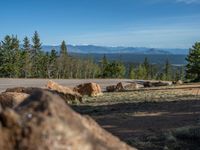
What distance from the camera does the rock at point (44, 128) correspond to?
13.2 feet

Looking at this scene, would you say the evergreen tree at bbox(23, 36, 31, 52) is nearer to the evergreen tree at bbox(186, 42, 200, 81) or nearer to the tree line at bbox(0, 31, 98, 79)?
the tree line at bbox(0, 31, 98, 79)

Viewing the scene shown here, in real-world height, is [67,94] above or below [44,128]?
below

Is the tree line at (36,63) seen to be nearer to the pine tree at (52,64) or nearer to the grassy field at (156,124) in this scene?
the pine tree at (52,64)

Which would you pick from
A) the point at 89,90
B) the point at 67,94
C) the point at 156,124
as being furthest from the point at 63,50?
the point at 156,124

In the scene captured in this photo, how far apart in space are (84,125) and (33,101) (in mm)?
562

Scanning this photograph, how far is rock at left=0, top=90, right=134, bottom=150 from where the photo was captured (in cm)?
402

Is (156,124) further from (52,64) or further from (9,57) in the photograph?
(52,64)

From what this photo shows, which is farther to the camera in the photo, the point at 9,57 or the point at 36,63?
the point at 36,63

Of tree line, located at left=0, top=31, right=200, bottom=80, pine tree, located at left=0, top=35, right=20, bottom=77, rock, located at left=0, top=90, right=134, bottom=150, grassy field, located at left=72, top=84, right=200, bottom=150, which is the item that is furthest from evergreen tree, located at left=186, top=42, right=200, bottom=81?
rock, located at left=0, top=90, right=134, bottom=150

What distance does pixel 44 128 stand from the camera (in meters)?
4.02

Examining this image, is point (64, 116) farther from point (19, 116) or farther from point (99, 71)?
point (99, 71)

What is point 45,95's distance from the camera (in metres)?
4.32

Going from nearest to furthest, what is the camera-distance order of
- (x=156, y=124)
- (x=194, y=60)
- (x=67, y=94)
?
(x=156, y=124), (x=67, y=94), (x=194, y=60)


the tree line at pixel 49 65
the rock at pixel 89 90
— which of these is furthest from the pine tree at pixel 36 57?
the rock at pixel 89 90
